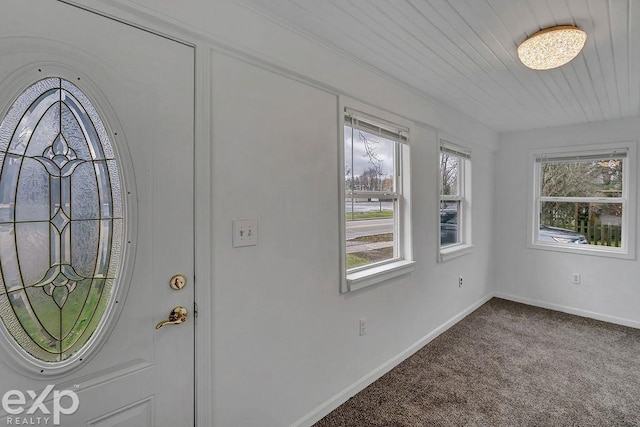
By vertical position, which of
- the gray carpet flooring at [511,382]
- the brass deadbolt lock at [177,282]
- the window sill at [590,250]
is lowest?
the gray carpet flooring at [511,382]

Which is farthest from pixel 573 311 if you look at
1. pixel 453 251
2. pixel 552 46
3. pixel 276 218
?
pixel 276 218

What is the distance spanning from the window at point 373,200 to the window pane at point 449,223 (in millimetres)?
932

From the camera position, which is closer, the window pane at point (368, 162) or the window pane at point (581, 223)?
the window pane at point (368, 162)

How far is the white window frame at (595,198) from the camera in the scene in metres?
3.40

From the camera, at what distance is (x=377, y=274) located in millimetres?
2266

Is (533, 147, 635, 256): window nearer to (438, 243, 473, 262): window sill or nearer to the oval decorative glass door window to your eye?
(438, 243, 473, 262): window sill

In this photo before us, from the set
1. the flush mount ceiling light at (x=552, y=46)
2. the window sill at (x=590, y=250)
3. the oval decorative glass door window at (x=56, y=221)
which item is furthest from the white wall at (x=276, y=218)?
the window sill at (x=590, y=250)

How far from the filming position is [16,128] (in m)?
0.97

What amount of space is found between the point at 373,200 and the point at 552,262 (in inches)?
121

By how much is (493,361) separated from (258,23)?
3.07m

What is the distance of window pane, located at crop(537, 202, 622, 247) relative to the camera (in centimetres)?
357

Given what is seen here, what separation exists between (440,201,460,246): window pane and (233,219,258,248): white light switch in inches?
95.4

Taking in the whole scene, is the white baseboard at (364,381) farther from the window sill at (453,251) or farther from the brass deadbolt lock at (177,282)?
the brass deadbolt lock at (177,282)

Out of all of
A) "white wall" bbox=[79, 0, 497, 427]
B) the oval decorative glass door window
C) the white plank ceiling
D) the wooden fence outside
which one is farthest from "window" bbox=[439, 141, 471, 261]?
the oval decorative glass door window
